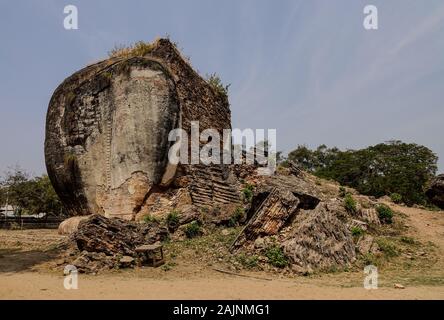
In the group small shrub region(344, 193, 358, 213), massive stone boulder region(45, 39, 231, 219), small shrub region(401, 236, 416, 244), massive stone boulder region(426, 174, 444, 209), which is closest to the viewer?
massive stone boulder region(45, 39, 231, 219)

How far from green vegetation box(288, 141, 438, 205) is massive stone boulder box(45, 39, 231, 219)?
18555 mm

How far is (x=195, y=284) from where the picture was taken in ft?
27.1

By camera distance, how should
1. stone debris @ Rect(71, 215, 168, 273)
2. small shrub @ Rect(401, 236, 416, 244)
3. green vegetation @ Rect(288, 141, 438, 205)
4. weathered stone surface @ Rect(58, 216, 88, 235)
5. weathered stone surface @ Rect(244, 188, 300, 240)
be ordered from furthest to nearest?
green vegetation @ Rect(288, 141, 438, 205) → weathered stone surface @ Rect(58, 216, 88, 235) → small shrub @ Rect(401, 236, 416, 244) → weathered stone surface @ Rect(244, 188, 300, 240) → stone debris @ Rect(71, 215, 168, 273)

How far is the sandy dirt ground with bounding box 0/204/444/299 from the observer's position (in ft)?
23.4

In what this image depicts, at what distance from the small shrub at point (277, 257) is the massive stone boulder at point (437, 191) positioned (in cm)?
1319

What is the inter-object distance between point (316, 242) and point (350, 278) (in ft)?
4.51

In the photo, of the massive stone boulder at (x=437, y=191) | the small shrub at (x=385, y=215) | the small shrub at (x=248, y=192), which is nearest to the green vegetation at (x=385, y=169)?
the massive stone boulder at (x=437, y=191)

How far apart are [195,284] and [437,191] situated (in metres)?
16.1

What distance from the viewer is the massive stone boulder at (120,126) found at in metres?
12.9

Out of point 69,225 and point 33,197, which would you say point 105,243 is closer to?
point 69,225

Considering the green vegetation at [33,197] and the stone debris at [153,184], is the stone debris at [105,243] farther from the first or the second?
the green vegetation at [33,197]

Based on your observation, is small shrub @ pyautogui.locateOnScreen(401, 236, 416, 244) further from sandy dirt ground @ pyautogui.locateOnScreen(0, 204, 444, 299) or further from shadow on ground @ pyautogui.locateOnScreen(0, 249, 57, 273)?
shadow on ground @ pyautogui.locateOnScreen(0, 249, 57, 273)

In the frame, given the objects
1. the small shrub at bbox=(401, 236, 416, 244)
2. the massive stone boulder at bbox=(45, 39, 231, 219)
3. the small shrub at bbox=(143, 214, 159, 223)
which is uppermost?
the massive stone boulder at bbox=(45, 39, 231, 219)

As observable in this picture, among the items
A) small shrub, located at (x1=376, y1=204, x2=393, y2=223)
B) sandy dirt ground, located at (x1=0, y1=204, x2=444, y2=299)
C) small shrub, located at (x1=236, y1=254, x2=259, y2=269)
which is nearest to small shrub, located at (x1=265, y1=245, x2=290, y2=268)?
small shrub, located at (x1=236, y1=254, x2=259, y2=269)
